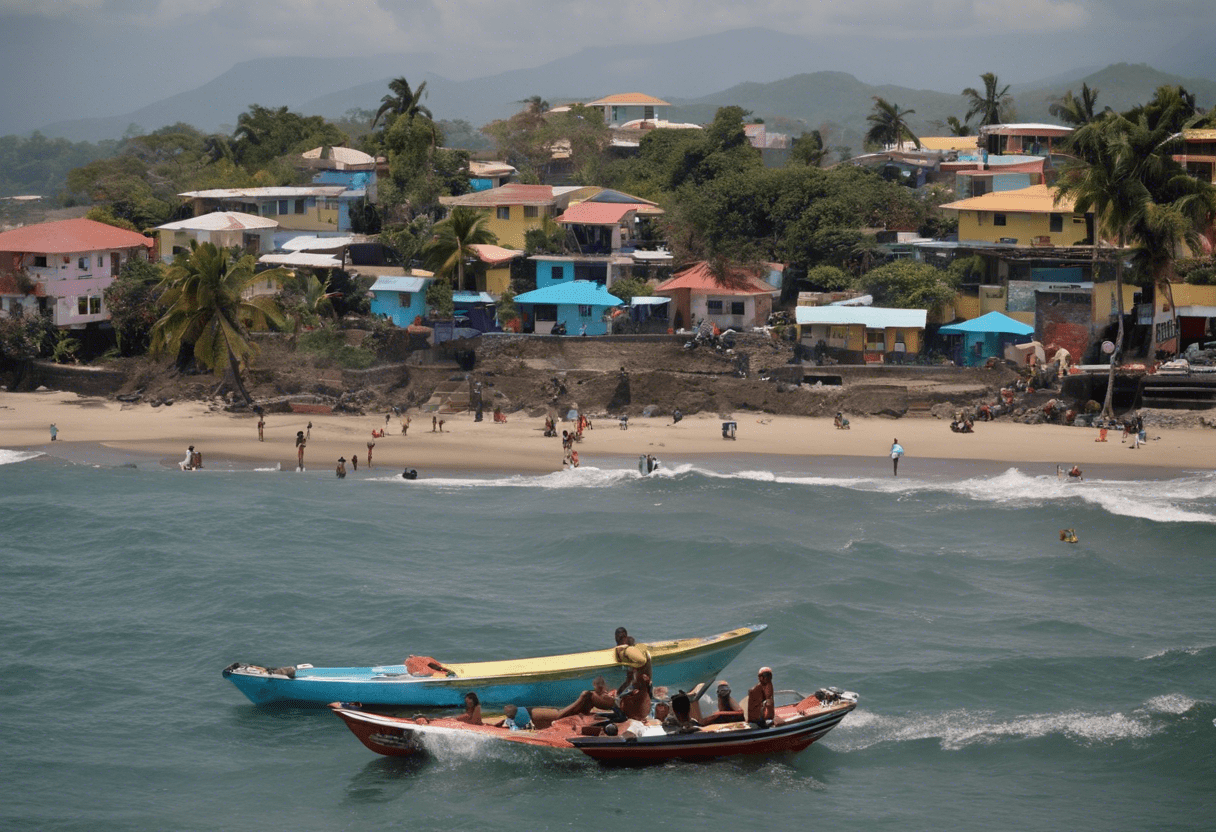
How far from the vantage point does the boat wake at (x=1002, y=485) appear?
36.3 meters

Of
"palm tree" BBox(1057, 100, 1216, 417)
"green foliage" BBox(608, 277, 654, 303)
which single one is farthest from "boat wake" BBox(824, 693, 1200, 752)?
"green foliage" BBox(608, 277, 654, 303)

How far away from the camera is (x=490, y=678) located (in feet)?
71.4

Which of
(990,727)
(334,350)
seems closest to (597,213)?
(334,350)

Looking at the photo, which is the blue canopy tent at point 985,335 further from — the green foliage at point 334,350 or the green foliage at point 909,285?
the green foliage at point 334,350

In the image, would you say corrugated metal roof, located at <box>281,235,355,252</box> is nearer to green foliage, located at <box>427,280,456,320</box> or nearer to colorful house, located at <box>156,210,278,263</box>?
colorful house, located at <box>156,210,278,263</box>

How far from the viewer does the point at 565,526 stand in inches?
1374

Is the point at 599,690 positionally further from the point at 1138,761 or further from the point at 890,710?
the point at 1138,761

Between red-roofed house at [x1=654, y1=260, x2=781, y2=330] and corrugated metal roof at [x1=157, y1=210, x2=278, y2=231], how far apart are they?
63.3 feet

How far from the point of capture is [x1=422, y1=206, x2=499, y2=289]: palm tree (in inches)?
2114

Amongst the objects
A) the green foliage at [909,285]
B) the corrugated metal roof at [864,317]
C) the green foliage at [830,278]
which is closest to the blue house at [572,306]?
the corrugated metal roof at [864,317]

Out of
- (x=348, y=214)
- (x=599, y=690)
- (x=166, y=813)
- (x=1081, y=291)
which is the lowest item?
(x=166, y=813)

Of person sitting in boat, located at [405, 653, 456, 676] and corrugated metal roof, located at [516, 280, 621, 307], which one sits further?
corrugated metal roof, located at [516, 280, 621, 307]

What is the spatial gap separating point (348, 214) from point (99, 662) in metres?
41.0

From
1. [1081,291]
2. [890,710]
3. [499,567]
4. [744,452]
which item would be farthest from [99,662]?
[1081,291]
